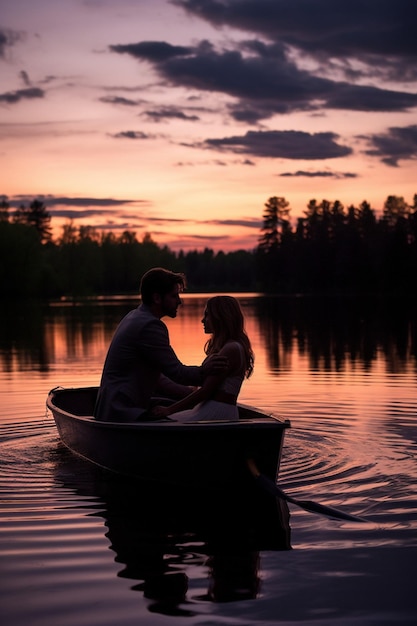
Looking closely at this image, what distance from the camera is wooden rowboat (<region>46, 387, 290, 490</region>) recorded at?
8.62 metres

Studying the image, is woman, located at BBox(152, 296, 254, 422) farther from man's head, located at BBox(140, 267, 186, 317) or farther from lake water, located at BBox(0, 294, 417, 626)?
lake water, located at BBox(0, 294, 417, 626)

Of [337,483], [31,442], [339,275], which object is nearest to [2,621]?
[337,483]

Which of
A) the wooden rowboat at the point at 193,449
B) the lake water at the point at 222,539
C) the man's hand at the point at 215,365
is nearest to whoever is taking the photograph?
the lake water at the point at 222,539

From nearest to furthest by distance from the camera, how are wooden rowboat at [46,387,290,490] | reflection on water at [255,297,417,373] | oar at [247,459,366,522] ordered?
oar at [247,459,366,522] → wooden rowboat at [46,387,290,490] → reflection on water at [255,297,417,373]

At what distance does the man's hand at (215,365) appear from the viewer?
9.44m

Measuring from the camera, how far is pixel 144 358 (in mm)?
10031

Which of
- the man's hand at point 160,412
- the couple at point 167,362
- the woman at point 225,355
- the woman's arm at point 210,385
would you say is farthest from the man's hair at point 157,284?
the man's hand at point 160,412

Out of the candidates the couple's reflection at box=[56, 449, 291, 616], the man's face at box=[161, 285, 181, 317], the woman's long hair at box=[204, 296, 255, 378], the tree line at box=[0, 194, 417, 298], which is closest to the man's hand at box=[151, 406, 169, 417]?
the couple's reflection at box=[56, 449, 291, 616]

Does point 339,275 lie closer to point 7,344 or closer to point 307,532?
point 7,344

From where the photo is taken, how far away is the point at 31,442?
40.6 feet

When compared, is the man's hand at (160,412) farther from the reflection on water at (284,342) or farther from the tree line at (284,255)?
the tree line at (284,255)

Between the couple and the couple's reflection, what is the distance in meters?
0.85

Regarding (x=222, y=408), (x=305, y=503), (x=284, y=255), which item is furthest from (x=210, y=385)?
(x=284, y=255)

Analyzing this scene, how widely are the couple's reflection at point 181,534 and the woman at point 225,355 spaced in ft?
3.18
